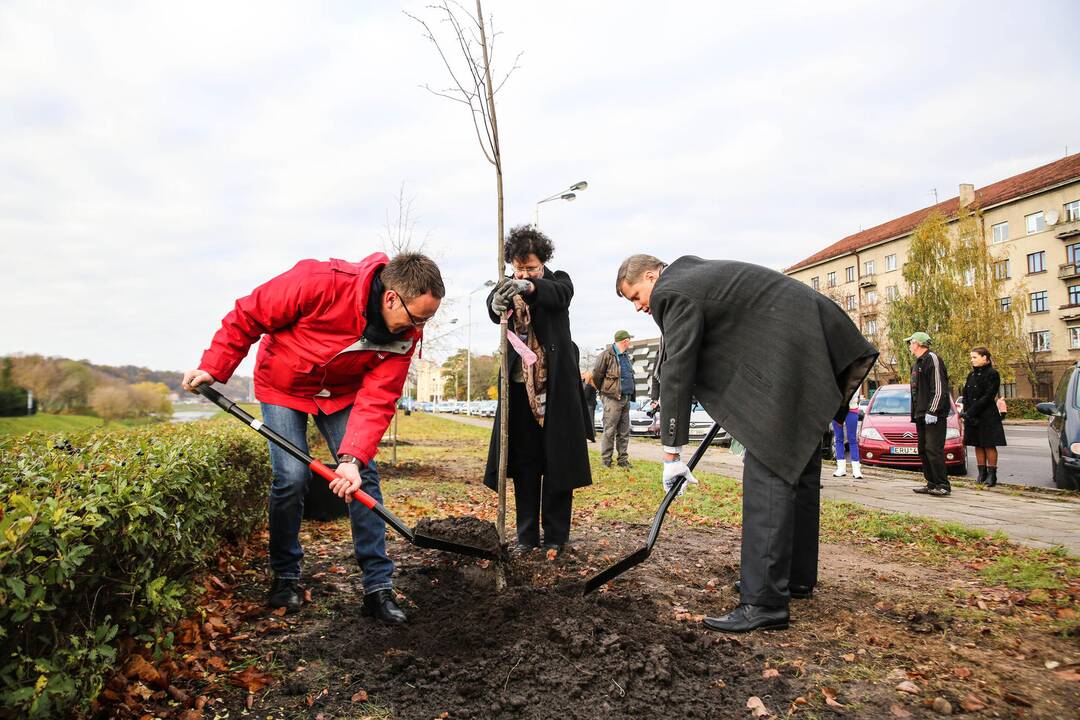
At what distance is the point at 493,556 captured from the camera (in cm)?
348

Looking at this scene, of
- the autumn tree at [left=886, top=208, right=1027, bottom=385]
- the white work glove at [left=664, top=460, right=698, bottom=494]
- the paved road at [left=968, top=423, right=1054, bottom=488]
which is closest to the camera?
the white work glove at [left=664, top=460, right=698, bottom=494]

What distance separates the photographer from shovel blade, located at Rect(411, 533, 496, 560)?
127 inches

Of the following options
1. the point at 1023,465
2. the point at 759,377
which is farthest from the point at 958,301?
the point at 759,377

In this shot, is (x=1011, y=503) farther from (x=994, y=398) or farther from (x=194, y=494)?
(x=194, y=494)

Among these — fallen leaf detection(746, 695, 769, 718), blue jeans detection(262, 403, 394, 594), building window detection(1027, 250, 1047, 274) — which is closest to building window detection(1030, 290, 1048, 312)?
building window detection(1027, 250, 1047, 274)

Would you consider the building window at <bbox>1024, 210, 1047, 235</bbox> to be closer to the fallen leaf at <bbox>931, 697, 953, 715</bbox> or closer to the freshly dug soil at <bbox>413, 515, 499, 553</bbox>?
the freshly dug soil at <bbox>413, 515, 499, 553</bbox>

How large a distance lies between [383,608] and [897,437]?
10046 millimetres

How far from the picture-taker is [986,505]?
6.66 meters

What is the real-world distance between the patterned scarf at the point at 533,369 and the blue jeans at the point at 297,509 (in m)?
1.08

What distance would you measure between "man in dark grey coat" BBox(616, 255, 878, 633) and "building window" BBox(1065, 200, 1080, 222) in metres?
46.8

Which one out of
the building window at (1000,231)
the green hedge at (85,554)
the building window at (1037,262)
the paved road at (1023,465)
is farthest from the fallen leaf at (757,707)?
the building window at (1000,231)

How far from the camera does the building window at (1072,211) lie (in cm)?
3778

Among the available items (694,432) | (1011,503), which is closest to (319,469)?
(1011,503)

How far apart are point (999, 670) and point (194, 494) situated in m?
3.32
